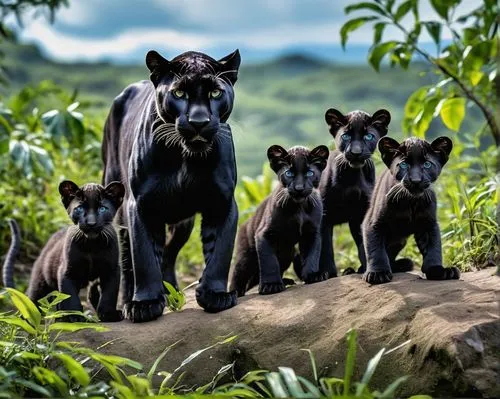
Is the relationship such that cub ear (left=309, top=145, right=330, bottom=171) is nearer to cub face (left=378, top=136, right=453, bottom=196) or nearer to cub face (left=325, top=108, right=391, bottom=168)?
cub face (left=325, top=108, right=391, bottom=168)

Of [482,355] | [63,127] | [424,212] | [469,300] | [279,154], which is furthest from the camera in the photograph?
[63,127]

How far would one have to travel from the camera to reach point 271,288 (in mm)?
5949

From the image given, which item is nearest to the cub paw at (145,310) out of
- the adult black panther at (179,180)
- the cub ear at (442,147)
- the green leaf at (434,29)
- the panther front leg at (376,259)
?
the adult black panther at (179,180)

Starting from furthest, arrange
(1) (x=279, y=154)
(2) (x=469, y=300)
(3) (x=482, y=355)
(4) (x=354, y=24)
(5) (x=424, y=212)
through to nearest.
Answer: (4) (x=354, y=24) → (1) (x=279, y=154) → (5) (x=424, y=212) → (2) (x=469, y=300) → (3) (x=482, y=355)

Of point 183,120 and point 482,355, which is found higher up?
point 183,120

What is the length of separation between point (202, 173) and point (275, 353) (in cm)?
129

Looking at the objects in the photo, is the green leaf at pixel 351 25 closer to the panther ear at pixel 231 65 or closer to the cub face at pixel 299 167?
the cub face at pixel 299 167

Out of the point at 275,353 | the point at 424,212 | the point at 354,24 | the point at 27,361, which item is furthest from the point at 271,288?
the point at 354,24

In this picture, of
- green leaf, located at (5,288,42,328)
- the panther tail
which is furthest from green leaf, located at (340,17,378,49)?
green leaf, located at (5,288,42,328)

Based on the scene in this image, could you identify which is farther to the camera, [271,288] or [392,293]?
[271,288]

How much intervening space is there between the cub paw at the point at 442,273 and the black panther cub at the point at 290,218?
0.88m

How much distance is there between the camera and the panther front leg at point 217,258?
5719mm

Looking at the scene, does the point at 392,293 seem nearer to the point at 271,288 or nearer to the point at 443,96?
the point at 271,288

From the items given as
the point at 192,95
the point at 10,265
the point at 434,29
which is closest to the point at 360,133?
the point at 192,95
